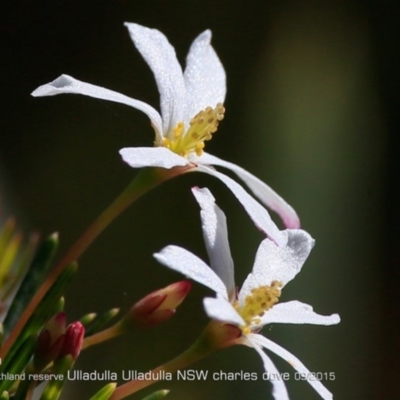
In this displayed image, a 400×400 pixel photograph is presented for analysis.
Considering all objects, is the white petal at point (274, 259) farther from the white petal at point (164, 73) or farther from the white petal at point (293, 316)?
the white petal at point (164, 73)

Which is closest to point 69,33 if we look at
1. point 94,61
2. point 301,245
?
point 94,61

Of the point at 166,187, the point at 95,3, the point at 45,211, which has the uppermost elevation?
the point at 95,3

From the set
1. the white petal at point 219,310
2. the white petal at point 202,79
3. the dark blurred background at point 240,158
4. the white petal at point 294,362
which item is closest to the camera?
the white petal at point 219,310

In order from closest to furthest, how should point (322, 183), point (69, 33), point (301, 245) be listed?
point (301, 245)
point (69, 33)
point (322, 183)

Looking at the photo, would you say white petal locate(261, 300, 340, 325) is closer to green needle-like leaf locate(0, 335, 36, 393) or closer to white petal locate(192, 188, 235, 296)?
white petal locate(192, 188, 235, 296)

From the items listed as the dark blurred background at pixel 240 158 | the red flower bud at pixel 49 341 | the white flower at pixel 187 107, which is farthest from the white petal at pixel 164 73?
the dark blurred background at pixel 240 158

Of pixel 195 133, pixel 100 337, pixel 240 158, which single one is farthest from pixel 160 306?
pixel 240 158

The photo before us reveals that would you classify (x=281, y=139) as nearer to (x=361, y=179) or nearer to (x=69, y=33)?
(x=361, y=179)
